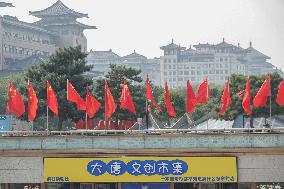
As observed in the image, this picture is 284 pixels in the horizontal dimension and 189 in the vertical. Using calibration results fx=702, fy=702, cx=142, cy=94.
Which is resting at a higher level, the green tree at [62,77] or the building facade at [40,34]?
the building facade at [40,34]

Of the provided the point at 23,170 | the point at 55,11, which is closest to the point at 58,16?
the point at 55,11

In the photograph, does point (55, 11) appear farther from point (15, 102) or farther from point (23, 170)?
point (23, 170)

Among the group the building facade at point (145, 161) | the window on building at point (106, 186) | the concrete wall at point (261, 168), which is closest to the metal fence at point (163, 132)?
the building facade at point (145, 161)

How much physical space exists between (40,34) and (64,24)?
21.5 feet

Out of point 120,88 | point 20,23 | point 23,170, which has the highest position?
point 20,23

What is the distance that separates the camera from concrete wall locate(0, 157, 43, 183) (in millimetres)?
31156

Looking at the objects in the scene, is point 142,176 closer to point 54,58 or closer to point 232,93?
point 54,58

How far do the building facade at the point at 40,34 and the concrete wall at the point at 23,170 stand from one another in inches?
4171

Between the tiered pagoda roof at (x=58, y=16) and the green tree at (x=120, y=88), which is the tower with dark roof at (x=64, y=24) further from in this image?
the green tree at (x=120, y=88)

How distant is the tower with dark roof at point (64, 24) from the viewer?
159250 mm

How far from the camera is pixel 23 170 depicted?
3116cm

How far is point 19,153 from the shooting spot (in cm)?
3112

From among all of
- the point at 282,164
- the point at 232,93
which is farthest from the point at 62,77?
the point at 282,164

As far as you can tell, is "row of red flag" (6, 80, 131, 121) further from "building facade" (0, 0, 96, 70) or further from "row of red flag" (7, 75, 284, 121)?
"building facade" (0, 0, 96, 70)
